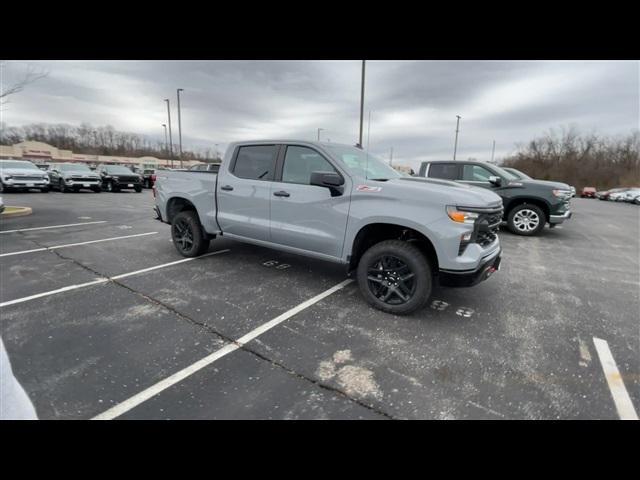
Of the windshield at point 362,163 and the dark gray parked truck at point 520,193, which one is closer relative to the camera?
the windshield at point 362,163

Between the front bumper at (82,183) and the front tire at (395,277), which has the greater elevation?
the front bumper at (82,183)

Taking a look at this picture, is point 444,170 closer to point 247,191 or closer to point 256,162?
point 256,162

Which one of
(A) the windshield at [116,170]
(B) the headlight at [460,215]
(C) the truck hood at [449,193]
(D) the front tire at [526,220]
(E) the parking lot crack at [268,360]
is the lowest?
(E) the parking lot crack at [268,360]

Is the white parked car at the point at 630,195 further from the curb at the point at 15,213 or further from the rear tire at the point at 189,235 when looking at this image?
the curb at the point at 15,213

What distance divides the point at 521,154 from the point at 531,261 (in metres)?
66.6

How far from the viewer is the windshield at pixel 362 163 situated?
402 centimetres

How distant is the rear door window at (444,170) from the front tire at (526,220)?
5.84 ft

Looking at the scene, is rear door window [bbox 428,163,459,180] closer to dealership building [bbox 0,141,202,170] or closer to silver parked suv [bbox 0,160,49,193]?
silver parked suv [bbox 0,160,49,193]

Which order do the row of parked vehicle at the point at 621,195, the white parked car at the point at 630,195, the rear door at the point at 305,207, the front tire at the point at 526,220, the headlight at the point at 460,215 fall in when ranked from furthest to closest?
the white parked car at the point at 630,195 < the row of parked vehicle at the point at 621,195 < the front tire at the point at 526,220 < the rear door at the point at 305,207 < the headlight at the point at 460,215

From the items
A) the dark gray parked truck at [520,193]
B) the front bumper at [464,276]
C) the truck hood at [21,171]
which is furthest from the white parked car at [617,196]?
the truck hood at [21,171]

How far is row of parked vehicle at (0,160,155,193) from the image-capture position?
51.1 feet

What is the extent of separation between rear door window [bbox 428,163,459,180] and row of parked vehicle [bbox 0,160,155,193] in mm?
10466

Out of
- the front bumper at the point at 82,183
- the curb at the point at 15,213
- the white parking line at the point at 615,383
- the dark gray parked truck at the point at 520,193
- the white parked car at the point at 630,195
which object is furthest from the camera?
the white parked car at the point at 630,195

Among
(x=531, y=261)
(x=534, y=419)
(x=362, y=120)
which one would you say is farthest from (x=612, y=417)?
(x=362, y=120)
